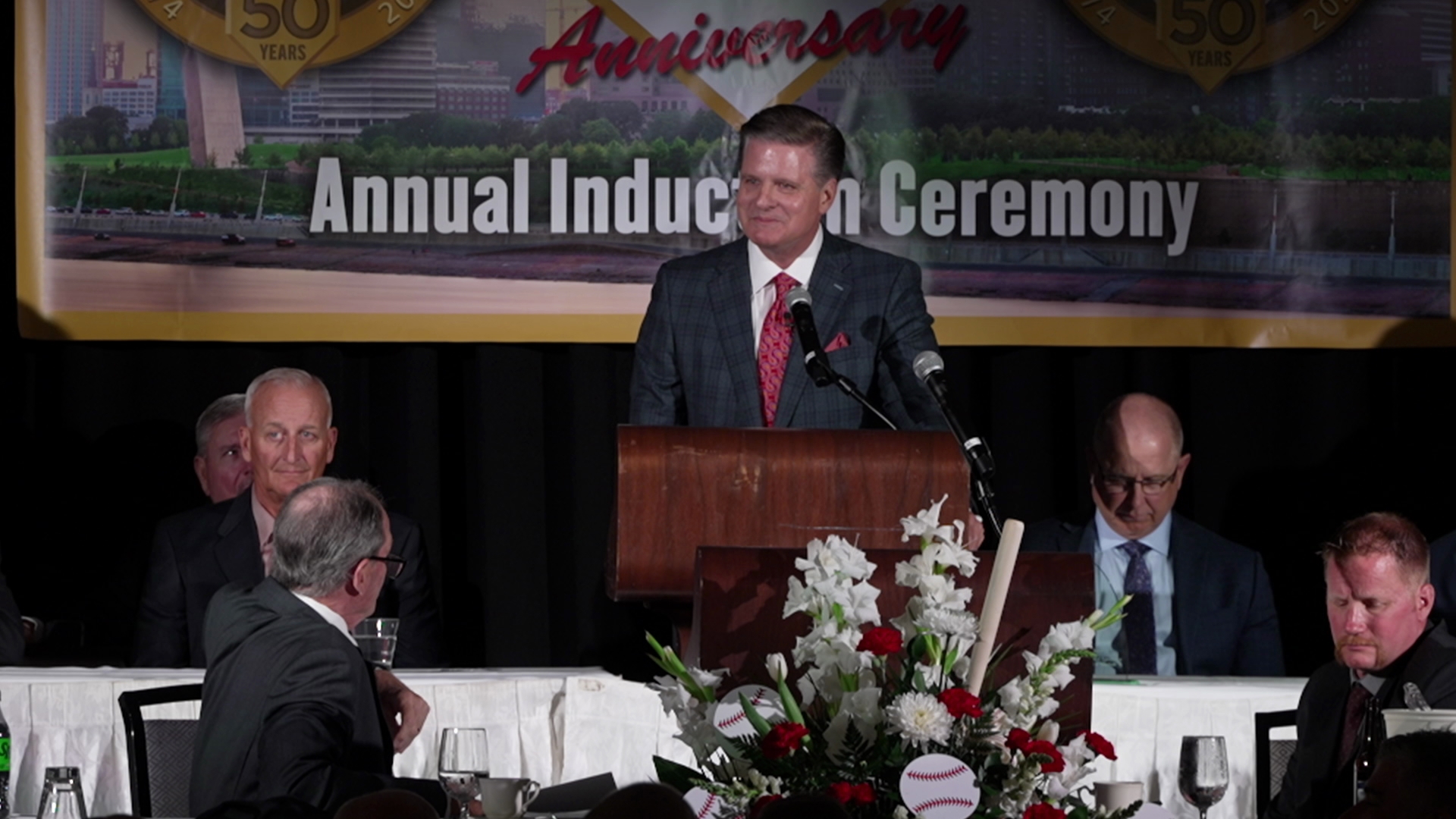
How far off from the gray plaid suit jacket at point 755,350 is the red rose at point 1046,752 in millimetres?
1478

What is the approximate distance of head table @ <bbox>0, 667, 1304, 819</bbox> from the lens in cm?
325

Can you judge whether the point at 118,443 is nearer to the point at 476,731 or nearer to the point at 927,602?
the point at 476,731

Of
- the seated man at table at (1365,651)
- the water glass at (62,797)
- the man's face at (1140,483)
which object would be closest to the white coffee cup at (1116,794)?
the seated man at table at (1365,651)

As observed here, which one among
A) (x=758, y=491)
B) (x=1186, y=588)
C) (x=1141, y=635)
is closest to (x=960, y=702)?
(x=758, y=491)

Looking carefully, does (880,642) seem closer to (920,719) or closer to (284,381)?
(920,719)

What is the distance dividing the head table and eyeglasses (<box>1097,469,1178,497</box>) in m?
1.06

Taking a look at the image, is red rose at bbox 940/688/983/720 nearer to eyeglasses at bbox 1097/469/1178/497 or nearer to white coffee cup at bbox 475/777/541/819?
white coffee cup at bbox 475/777/541/819

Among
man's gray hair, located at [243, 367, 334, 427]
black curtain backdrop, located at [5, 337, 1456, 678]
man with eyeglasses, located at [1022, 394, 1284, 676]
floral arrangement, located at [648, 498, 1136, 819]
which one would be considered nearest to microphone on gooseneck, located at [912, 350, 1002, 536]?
floral arrangement, located at [648, 498, 1136, 819]

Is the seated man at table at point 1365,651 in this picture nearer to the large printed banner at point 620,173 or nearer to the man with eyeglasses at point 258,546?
the large printed banner at point 620,173

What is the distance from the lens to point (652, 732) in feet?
10.7

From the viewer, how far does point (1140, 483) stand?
4395 millimetres

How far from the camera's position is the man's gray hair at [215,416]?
15.6ft

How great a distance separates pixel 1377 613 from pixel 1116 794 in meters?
0.85

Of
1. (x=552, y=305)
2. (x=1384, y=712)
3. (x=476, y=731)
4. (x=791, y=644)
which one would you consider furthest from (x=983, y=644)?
(x=552, y=305)
